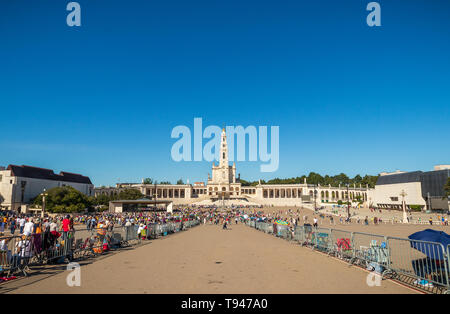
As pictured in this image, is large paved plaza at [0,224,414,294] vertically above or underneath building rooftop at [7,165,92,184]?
underneath

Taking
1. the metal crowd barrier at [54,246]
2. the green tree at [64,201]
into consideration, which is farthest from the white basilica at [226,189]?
the metal crowd barrier at [54,246]

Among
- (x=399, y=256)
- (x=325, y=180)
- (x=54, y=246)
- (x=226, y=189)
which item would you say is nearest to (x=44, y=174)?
(x=226, y=189)

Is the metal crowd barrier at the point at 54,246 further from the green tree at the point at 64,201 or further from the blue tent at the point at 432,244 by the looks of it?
the green tree at the point at 64,201

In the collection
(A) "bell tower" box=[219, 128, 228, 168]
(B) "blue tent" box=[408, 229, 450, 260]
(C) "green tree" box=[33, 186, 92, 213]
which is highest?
(A) "bell tower" box=[219, 128, 228, 168]

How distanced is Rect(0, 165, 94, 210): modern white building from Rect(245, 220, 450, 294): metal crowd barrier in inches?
3444

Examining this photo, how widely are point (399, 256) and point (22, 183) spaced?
97553 mm

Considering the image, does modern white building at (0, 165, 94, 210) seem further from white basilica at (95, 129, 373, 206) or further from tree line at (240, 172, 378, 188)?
tree line at (240, 172, 378, 188)

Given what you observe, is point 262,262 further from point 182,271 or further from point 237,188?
point 237,188

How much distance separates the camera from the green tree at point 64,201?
60438 mm

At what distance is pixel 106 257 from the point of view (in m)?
13.0

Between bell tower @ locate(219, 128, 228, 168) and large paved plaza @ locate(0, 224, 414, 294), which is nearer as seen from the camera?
large paved plaza @ locate(0, 224, 414, 294)

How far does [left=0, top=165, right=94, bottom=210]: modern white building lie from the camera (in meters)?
78.8

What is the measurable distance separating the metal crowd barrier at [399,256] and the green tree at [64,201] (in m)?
60.7

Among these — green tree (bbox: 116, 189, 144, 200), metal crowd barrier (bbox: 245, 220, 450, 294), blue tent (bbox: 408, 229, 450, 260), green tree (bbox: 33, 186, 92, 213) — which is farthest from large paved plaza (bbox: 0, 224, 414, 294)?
green tree (bbox: 116, 189, 144, 200)
